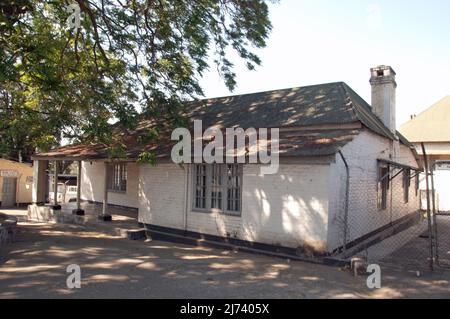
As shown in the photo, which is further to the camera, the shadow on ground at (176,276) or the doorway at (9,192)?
the doorway at (9,192)

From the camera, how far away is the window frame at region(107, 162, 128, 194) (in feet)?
57.2

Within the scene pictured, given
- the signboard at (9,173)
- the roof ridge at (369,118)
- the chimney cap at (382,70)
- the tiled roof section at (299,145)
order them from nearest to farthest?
1. the tiled roof section at (299,145)
2. the roof ridge at (369,118)
3. the chimney cap at (382,70)
4. the signboard at (9,173)

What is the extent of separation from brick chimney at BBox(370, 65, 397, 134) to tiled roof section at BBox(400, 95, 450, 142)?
13.1 m

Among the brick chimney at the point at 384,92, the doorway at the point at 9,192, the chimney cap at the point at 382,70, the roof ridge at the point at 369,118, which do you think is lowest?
the doorway at the point at 9,192

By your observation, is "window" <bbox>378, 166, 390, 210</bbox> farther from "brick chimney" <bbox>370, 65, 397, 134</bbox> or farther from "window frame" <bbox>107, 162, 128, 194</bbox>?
"window frame" <bbox>107, 162, 128, 194</bbox>

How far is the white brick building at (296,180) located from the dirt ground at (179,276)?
926 mm


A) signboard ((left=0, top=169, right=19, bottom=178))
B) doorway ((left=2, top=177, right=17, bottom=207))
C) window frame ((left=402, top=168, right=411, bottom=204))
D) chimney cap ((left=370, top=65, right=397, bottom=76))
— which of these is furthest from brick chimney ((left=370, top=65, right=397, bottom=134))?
doorway ((left=2, top=177, right=17, bottom=207))

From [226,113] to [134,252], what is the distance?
6563mm

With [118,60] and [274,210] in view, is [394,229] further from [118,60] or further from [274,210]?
[118,60]

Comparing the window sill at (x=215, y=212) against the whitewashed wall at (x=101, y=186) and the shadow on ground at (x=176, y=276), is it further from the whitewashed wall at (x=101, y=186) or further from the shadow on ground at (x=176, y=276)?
the whitewashed wall at (x=101, y=186)

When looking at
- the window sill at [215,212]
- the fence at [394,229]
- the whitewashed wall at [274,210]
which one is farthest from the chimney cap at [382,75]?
the window sill at [215,212]

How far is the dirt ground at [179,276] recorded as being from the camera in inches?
267
